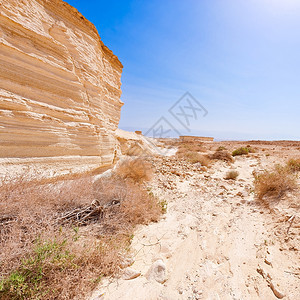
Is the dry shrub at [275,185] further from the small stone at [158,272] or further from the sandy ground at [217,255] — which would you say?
the small stone at [158,272]

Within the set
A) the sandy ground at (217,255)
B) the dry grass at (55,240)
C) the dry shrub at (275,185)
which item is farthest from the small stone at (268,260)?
the dry shrub at (275,185)

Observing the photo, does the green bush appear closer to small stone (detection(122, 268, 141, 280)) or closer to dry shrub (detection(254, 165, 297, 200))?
small stone (detection(122, 268, 141, 280))

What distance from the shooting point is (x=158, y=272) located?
→ 1.68 metres

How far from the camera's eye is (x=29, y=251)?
54.0 inches

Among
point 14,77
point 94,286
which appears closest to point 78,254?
point 94,286

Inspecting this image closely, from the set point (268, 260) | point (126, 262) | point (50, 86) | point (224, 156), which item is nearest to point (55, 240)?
point (126, 262)

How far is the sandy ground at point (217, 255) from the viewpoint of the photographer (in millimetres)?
1474

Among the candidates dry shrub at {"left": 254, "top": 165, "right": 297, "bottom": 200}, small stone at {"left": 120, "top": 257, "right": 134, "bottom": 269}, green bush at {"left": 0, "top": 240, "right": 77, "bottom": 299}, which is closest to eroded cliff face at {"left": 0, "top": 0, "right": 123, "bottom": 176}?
green bush at {"left": 0, "top": 240, "right": 77, "bottom": 299}

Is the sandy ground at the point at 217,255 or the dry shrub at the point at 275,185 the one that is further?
the dry shrub at the point at 275,185

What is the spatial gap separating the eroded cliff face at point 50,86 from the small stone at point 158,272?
261cm

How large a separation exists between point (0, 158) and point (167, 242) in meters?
2.93

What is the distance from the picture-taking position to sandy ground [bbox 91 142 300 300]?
4.83 feet

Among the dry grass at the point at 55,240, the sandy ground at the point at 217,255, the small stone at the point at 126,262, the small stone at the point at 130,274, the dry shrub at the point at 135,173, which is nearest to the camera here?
the dry grass at the point at 55,240

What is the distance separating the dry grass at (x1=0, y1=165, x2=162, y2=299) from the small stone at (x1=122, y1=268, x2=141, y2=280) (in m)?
0.10
